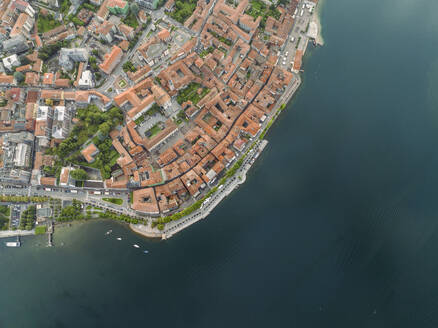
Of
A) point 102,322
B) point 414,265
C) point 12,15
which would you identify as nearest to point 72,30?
point 12,15

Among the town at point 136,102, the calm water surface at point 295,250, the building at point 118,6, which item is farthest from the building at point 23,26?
the calm water surface at point 295,250

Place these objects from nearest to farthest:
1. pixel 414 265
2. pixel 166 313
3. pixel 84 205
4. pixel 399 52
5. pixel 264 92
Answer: pixel 166 313
pixel 414 265
pixel 84 205
pixel 264 92
pixel 399 52

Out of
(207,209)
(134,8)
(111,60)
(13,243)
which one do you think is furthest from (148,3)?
(13,243)

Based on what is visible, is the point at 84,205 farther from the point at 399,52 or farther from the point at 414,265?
the point at 399,52

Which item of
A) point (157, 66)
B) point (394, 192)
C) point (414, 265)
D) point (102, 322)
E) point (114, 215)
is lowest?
point (102, 322)

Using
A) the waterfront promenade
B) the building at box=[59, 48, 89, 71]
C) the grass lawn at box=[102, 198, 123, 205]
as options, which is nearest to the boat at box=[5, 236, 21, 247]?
the waterfront promenade

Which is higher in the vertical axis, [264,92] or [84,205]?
[264,92]

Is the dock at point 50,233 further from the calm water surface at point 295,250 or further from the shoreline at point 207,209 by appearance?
the shoreline at point 207,209

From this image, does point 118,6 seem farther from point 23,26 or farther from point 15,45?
point 15,45
